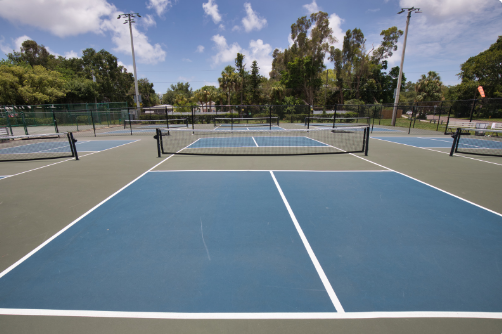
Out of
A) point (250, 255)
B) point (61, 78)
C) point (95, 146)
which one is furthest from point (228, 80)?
point (250, 255)

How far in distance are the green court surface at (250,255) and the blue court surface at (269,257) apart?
2cm

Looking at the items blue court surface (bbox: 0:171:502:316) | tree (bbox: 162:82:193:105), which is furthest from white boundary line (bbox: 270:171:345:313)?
tree (bbox: 162:82:193:105)

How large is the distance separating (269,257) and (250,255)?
0.98 feet

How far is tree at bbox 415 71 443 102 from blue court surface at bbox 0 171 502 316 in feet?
171

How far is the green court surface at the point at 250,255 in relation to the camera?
253cm

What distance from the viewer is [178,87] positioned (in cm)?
10738

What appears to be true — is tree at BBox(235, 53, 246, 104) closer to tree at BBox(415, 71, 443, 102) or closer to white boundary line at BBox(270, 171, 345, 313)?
tree at BBox(415, 71, 443, 102)

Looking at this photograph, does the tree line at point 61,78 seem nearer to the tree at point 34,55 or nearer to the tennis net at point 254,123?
the tree at point 34,55

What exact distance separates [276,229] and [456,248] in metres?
2.95

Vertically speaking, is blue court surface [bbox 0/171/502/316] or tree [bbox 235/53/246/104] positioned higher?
tree [bbox 235/53/246/104]

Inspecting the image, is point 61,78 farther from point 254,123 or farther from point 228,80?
point 254,123

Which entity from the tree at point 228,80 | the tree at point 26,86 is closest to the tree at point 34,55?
the tree at point 26,86

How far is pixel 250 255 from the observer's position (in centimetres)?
361

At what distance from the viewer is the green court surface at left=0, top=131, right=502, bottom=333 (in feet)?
8.29
